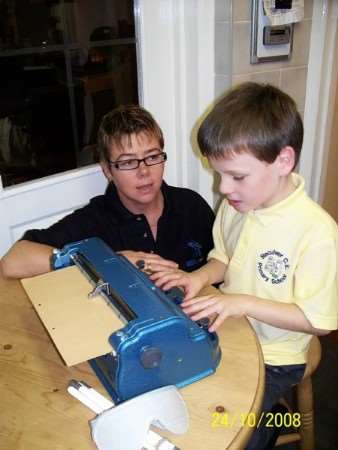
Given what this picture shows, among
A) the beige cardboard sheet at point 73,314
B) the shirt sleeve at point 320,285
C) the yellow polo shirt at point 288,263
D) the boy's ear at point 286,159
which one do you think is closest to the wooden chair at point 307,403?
the yellow polo shirt at point 288,263

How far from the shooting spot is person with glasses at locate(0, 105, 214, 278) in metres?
1.16

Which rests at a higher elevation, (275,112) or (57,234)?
(275,112)

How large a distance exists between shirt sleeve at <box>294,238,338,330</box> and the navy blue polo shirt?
0.50m

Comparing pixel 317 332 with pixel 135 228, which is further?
pixel 135 228

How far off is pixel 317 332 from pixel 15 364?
61 centimetres

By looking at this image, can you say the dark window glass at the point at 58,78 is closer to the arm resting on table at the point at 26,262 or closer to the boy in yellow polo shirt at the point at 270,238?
the arm resting on table at the point at 26,262

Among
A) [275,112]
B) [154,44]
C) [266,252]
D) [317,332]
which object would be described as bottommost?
[317,332]

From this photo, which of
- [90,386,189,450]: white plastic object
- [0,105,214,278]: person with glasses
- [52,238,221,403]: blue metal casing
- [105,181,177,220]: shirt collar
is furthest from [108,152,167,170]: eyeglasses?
[90,386,189,450]: white plastic object

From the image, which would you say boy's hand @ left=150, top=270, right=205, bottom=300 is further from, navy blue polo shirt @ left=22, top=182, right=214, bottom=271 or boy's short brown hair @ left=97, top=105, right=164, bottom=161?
boy's short brown hair @ left=97, top=105, right=164, bottom=161

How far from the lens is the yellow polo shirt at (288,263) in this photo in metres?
0.88

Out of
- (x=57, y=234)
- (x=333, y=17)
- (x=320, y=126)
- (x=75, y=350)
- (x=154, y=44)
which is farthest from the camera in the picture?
(x=320, y=126)

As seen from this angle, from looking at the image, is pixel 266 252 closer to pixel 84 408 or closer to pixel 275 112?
pixel 275 112

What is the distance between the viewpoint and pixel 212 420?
0.67 meters

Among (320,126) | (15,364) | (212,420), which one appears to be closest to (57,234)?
(15,364)
